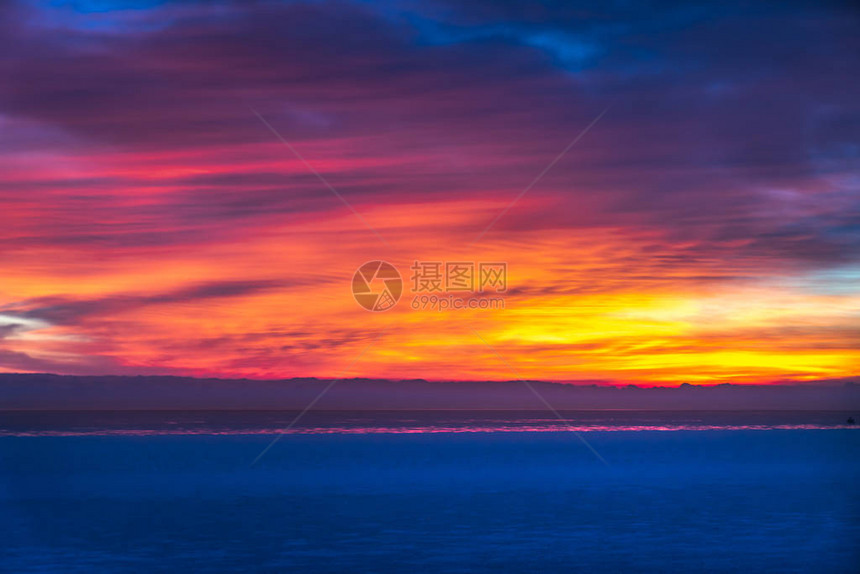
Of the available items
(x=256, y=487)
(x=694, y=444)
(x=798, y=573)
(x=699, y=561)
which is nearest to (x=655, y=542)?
(x=699, y=561)

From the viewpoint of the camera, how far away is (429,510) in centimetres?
2434

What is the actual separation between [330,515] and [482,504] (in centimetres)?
490

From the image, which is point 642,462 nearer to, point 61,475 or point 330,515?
point 330,515

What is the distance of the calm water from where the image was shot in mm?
17797

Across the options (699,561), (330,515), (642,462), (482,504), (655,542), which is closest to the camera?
(699,561)

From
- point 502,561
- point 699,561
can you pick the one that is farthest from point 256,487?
point 699,561

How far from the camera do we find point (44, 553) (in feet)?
60.4

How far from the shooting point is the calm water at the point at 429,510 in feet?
58.4

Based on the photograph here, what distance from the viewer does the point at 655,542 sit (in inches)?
770

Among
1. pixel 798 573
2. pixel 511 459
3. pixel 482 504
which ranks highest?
pixel 511 459

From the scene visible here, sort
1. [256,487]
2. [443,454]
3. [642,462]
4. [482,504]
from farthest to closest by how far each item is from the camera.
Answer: [443,454] < [642,462] < [256,487] < [482,504]

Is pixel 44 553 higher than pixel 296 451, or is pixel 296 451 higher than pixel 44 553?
pixel 296 451

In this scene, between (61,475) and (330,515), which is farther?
(61,475)

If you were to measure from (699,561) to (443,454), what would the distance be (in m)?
27.2
